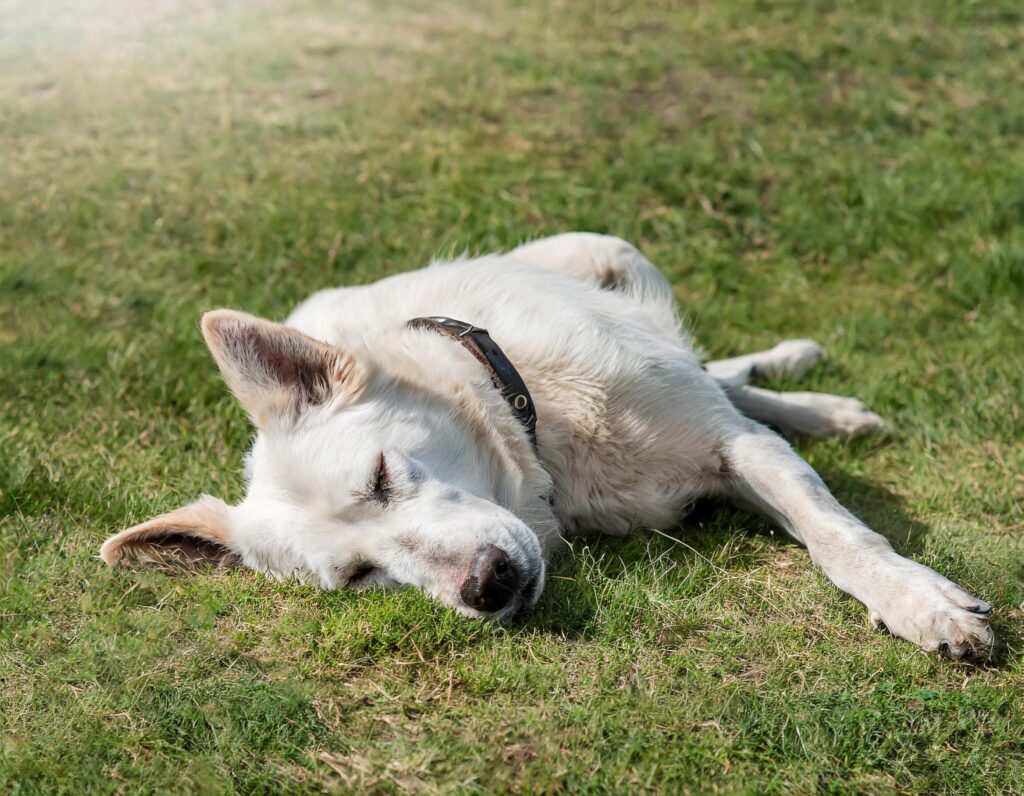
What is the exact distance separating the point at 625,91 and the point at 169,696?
219 inches

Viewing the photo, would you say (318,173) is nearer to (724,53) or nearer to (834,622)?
(724,53)

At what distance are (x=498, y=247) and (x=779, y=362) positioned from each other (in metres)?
1.79

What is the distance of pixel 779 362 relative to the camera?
5117mm

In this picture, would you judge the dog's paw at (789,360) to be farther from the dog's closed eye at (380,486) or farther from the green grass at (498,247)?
the dog's closed eye at (380,486)

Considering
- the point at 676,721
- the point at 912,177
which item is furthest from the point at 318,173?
the point at 676,721

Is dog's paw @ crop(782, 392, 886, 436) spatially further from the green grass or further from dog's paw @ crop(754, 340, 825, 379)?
dog's paw @ crop(754, 340, 825, 379)

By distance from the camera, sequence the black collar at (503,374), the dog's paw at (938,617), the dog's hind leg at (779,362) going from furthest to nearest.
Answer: the dog's hind leg at (779,362)
the black collar at (503,374)
the dog's paw at (938,617)

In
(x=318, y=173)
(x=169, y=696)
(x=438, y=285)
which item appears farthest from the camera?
(x=318, y=173)

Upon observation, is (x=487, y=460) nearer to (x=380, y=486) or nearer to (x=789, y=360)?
(x=380, y=486)

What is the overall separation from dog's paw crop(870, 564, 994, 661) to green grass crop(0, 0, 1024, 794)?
0.06 meters

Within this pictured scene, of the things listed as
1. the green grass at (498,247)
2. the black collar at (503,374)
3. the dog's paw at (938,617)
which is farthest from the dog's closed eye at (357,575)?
the dog's paw at (938,617)

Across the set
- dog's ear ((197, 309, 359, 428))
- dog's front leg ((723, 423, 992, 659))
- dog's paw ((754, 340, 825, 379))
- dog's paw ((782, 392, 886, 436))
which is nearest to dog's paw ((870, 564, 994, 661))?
dog's front leg ((723, 423, 992, 659))

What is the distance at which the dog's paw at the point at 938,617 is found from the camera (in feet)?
9.60

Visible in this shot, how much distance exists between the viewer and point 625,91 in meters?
7.35
